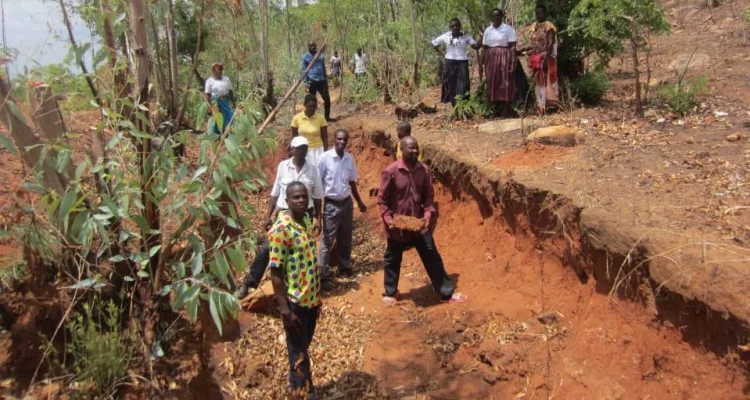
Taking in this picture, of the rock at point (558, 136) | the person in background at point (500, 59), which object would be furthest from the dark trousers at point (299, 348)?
the person in background at point (500, 59)

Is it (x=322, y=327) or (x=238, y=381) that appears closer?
(x=238, y=381)

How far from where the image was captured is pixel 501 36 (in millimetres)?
7805

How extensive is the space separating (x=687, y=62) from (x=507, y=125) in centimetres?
502

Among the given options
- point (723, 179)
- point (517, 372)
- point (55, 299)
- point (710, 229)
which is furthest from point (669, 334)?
point (55, 299)

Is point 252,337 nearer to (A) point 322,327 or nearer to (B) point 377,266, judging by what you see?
(A) point 322,327

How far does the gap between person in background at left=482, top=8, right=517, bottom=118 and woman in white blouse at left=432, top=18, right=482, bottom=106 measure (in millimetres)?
621

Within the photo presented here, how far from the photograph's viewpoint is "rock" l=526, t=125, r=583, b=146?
6180 millimetres

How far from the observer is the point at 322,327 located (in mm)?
5078

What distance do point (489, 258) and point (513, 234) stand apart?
1.32 feet

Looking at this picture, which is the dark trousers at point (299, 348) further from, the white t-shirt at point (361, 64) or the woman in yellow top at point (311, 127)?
the white t-shirt at point (361, 64)

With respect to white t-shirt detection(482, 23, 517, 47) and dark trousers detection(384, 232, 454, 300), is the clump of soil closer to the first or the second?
dark trousers detection(384, 232, 454, 300)

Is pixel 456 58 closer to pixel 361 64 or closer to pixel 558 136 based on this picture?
pixel 558 136

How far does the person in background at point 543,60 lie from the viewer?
7.55 metres

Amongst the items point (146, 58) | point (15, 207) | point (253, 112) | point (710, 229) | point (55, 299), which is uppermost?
point (146, 58)
